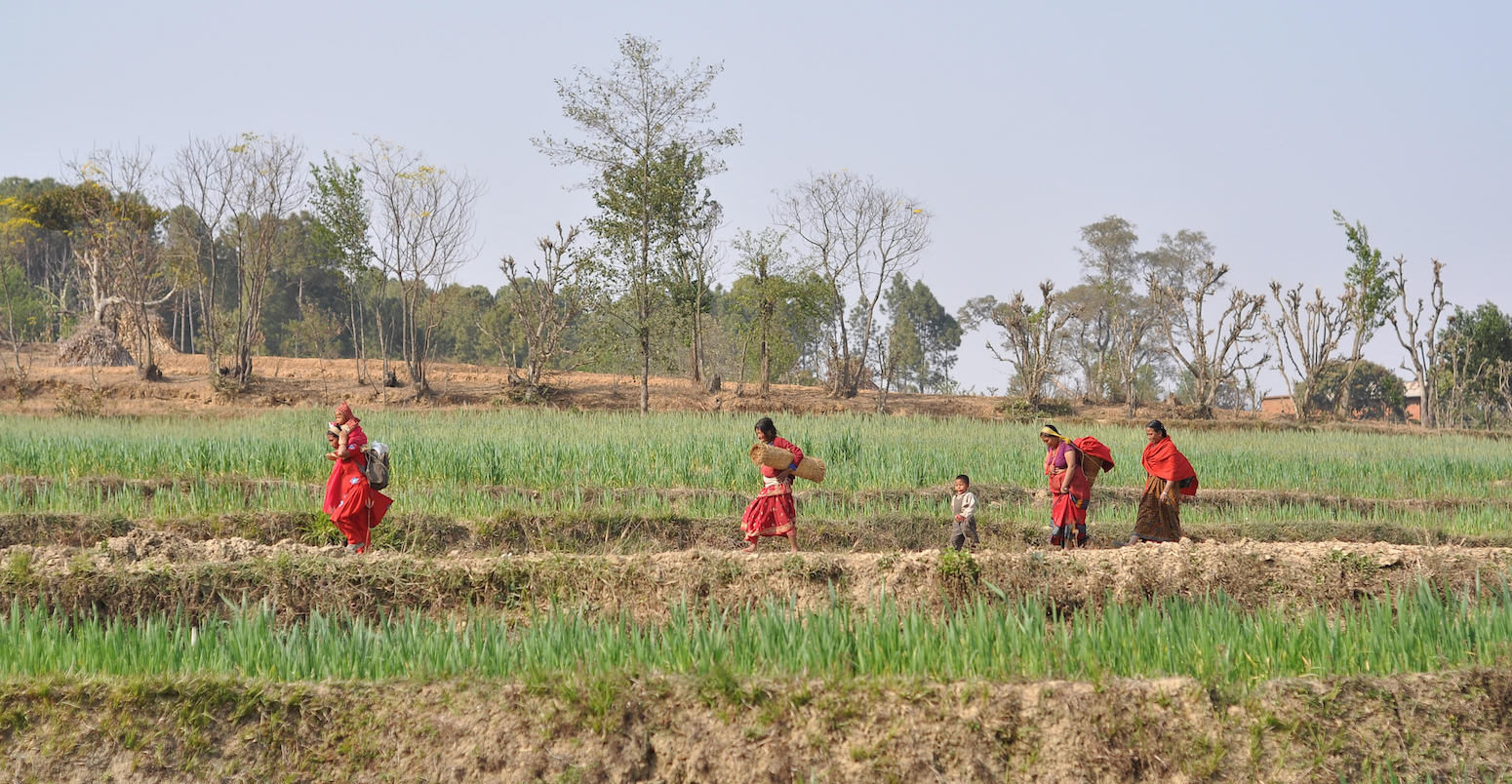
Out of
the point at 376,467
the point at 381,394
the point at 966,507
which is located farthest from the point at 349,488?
the point at 381,394

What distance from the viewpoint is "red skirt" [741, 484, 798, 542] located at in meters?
8.12

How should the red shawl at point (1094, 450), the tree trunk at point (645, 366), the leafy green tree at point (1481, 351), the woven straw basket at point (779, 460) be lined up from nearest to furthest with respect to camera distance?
the woven straw basket at point (779, 460) → the red shawl at point (1094, 450) → the tree trunk at point (645, 366) → the leafy green tree at point (1481, 351)

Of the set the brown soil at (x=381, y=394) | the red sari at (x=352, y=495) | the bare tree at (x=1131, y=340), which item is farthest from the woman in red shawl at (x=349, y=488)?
the bare tree at (x=1131, y=340)

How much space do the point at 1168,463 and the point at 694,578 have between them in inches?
182

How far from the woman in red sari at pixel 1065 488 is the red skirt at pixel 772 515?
216 cm

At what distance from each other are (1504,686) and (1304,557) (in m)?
2.61

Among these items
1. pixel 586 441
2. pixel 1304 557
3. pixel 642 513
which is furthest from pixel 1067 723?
pixel 586 441

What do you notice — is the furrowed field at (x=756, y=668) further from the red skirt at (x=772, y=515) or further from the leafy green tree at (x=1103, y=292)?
the leafy green tree at (x=1103, y=292)

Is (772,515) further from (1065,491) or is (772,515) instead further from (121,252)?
(121,252)

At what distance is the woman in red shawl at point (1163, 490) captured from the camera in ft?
30.4

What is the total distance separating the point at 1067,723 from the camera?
4.34 m

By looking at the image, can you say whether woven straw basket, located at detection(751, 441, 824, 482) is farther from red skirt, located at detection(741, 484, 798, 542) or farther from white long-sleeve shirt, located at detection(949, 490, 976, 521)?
white long-sleeve shirt, located at detection(949, 490, 976, 521)

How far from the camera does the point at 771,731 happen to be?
14.2 feet

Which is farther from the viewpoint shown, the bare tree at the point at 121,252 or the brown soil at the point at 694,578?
the bare tree at the point at 121,252
